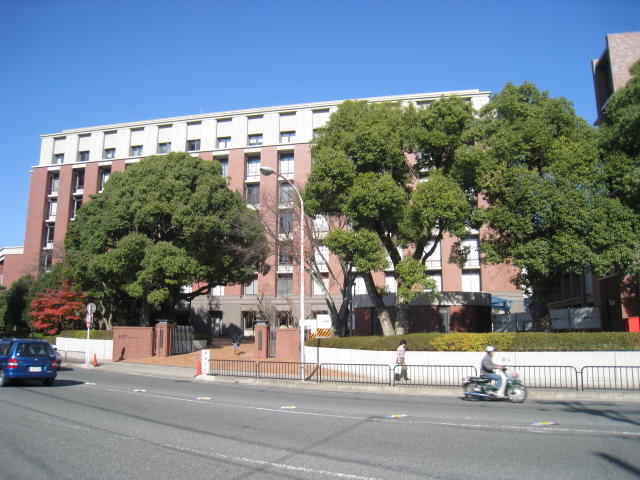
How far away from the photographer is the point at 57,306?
3906cm

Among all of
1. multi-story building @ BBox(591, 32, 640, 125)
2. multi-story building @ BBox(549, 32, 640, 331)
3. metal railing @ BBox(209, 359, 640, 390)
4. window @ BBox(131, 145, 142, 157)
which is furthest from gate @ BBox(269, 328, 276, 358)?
window @ BBox(131, 145, 142, 157)

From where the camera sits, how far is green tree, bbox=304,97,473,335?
20.7 metres

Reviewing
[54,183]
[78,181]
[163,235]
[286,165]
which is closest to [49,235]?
[54,183]

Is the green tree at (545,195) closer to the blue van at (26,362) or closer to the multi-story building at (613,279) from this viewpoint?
the multi-story building at (613,279)

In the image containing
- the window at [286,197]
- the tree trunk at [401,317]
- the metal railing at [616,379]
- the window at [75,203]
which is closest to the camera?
the metal railing at [616,379]

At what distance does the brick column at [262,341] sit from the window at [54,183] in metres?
45.5

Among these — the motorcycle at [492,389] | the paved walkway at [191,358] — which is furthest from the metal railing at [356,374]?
the paved walkway at [191,358]

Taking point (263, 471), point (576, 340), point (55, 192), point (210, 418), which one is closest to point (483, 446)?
point (263, 471)

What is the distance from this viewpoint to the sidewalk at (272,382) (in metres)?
14.8

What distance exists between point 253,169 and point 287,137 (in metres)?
5.10

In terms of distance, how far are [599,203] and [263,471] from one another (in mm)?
16970

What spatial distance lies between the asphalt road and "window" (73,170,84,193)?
170 ft

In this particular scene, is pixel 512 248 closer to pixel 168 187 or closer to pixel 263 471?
pixel 263 471

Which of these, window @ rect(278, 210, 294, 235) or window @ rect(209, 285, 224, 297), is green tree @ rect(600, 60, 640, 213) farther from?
window @ rect(209, 285, 224, 297)
